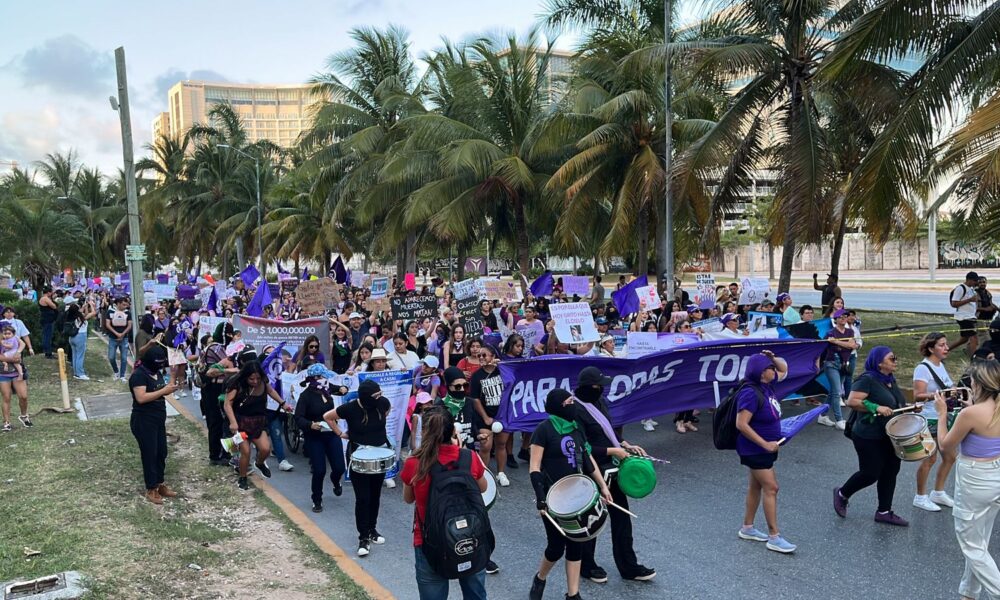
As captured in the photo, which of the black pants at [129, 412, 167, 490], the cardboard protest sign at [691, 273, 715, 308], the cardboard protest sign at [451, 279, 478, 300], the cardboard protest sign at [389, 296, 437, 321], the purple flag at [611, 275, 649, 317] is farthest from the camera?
the cardboard protest sign at [691, 273, 715, 308]

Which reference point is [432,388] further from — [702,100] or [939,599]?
[702,100]

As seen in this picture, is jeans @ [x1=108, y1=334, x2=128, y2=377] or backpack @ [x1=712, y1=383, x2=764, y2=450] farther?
jeans @ [x1=108, y1=334, x2=128, y2=377]

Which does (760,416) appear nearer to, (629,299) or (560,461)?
(560,461)

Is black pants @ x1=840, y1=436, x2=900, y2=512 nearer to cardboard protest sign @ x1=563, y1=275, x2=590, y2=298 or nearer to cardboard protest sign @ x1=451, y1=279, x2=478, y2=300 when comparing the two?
cardboard protest sign @ x1=451, y1=279, x2=478, y2=300

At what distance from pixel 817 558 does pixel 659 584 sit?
1340mm

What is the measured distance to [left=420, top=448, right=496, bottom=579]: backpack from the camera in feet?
13.8

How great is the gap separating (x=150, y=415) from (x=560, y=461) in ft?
14.8

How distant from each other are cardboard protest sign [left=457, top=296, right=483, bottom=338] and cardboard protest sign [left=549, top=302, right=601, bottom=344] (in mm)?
1453

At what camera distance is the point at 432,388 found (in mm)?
9086

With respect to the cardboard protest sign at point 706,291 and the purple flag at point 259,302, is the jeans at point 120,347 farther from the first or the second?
the cardboard protest sign at point 706,291

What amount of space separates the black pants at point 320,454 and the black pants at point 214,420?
2.24 m

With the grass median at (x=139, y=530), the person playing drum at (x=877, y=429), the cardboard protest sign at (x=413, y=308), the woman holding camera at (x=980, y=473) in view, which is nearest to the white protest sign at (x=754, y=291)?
the cardboard protest sign at (x=413, y=308)

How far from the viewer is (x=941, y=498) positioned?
693 cm

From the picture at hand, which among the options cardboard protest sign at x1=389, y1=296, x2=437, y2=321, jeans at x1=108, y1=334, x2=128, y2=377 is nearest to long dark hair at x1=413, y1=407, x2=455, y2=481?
cardboard protest sign at x1=389, y1=296, x2=437, y2=321
